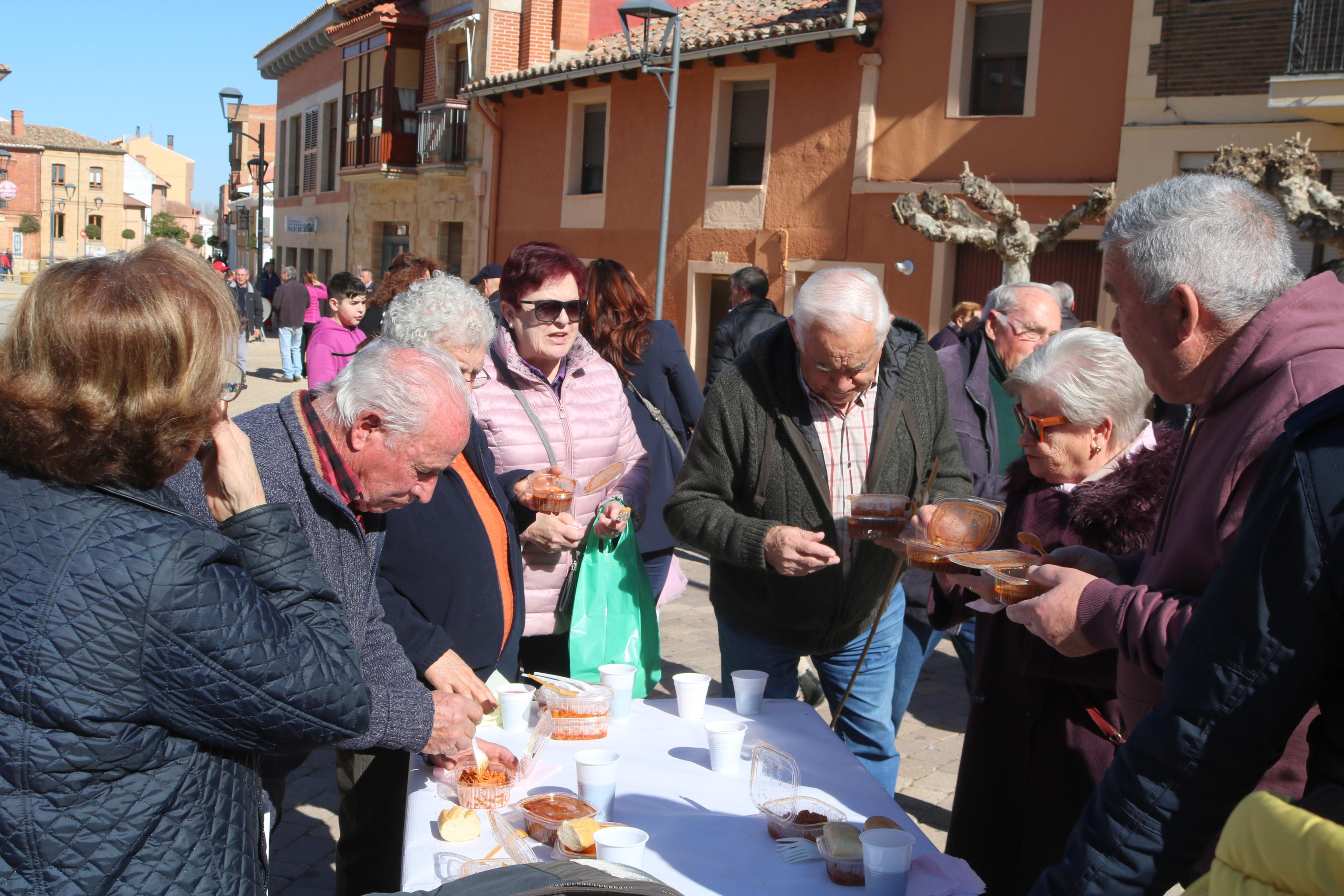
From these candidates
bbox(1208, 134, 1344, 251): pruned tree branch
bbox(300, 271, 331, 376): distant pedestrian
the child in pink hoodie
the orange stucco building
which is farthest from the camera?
bbox(300, 271, 331, 376): distant pedestrian

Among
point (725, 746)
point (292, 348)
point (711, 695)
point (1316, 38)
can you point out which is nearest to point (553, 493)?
point (725, 746)

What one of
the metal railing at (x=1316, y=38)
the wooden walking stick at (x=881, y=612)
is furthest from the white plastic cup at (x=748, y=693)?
the metal railing at (x=1316, y=38)

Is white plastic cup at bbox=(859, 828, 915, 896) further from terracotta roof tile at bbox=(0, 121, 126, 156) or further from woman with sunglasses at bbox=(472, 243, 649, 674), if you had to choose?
terracotta roof tile at bbox=(0, 121, 126, 156)

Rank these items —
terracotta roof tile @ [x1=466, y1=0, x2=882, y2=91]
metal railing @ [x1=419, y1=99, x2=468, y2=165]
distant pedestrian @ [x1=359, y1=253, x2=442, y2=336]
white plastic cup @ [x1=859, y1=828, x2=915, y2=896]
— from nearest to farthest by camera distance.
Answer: white plastic cup @ [x1=859, y1=828, x2=915, y2=896] → distant pedestrian @ [x1=359, y1=253, x2=442, y2=336] → terracotta roof tile @ [x1=466, y1=0, x2=882, y2=91] → metal railing @ [x1=419, y1=99, x2=468, y2=165]

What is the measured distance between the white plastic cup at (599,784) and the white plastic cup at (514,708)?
1.56ft

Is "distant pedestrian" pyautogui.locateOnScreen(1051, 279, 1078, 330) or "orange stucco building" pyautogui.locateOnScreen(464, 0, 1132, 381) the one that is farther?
"orange stucco building" pyautogui.locateOnScreen(464, 0, 1132, 381)

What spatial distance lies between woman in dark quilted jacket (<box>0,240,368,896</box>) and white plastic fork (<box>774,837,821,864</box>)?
0.96m

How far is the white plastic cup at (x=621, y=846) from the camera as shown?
1940 mm

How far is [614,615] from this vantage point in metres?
3.46

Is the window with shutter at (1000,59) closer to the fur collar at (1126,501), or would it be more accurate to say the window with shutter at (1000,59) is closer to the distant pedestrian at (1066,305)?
the distant pedestrian at (1066,305)

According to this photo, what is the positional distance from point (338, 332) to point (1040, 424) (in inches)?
261

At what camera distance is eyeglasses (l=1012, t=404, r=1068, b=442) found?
8.95 feet

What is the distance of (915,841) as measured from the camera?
2.10 m

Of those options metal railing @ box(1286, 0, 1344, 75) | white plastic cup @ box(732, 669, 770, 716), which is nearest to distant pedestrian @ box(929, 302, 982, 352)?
white plastic cup @ box(732, 669, 770, 716)
